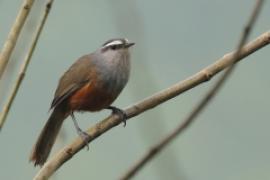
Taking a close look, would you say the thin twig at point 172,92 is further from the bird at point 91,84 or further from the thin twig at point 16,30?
the bird at point 91,84

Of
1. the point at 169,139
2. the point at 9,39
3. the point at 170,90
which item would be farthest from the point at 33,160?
the point at 169,139

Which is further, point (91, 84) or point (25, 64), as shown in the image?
point (91, 84)

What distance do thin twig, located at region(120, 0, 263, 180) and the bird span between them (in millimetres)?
4232

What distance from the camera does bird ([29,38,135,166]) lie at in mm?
5789

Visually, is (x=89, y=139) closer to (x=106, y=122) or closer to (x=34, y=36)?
(x=106, y=122)

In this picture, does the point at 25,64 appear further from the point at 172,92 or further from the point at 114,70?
the point at 114,70

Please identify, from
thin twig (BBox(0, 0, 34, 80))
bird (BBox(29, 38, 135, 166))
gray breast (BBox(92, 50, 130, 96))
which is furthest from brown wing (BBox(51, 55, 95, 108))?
thin twig (BBox(0, 0, 34, 80))

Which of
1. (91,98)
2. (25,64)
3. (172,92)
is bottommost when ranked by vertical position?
(91,98)

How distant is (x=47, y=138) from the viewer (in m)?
5.56

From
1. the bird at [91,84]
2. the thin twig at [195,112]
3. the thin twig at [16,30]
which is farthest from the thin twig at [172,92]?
the bird at [91,84]

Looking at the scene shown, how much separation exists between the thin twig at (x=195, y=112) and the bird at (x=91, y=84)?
13.9 feet

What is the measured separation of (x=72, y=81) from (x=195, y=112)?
4.75 metres

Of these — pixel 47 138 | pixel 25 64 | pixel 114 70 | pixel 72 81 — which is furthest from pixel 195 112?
pixel 72 81

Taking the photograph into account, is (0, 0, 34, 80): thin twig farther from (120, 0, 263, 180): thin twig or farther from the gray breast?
the gray breast
